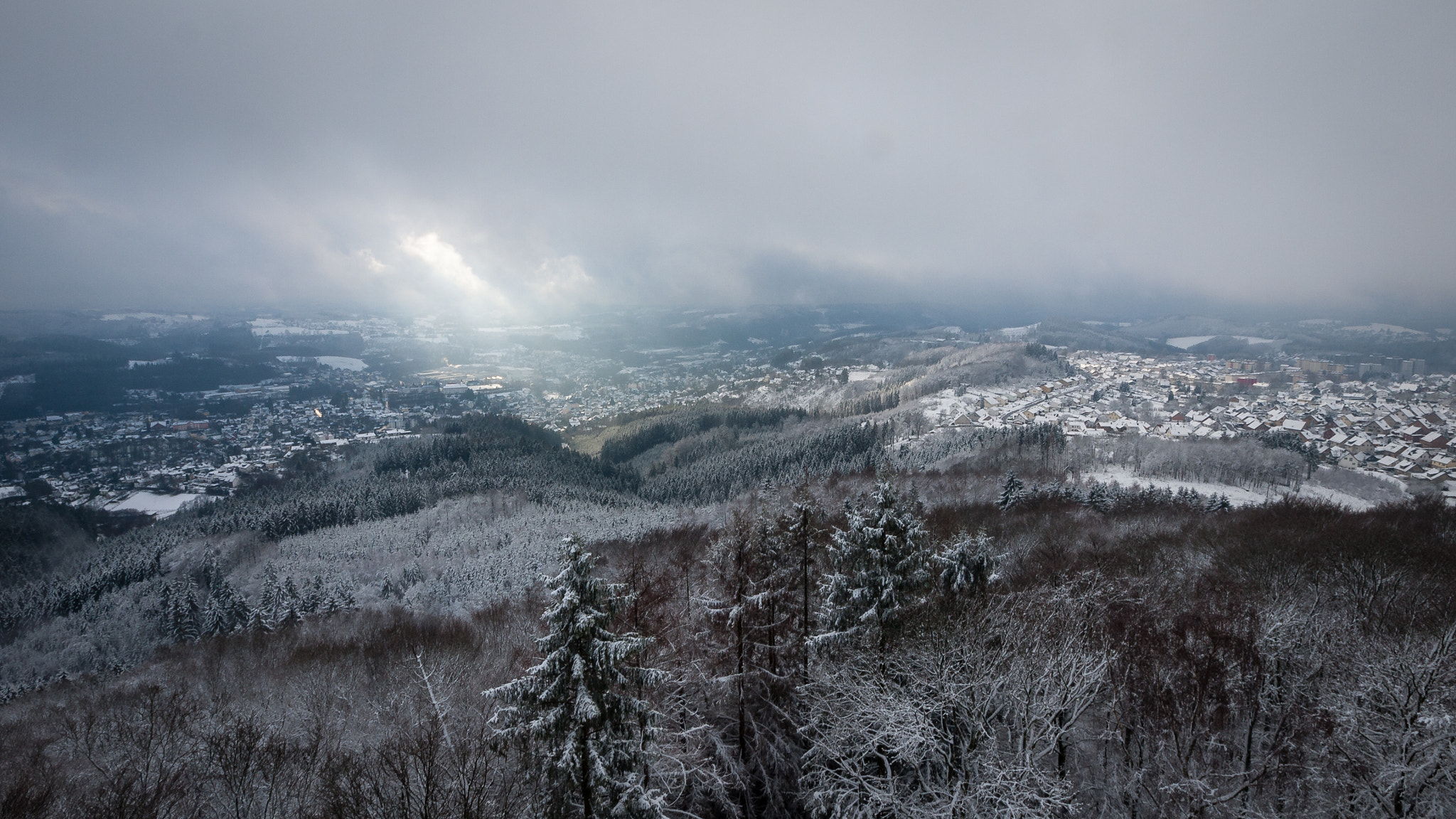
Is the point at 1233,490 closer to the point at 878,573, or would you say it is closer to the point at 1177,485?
the point at 1177,485

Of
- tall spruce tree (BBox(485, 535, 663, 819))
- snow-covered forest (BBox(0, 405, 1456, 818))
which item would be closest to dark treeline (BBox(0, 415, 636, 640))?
snow-covered forest (BBox(0, 405, 1456, 818))

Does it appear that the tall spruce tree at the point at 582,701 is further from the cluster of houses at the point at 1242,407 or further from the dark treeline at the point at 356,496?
the cluster of houses at the point at 1242,407

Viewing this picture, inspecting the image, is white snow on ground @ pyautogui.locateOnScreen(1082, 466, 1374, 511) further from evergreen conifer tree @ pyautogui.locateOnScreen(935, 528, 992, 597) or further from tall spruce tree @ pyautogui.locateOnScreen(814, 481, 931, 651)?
tall spruce tree @ pyautogui.locateOnScreen(814, 481, 931, 651)

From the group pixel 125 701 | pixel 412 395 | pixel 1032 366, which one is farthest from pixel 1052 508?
pixel 412 395

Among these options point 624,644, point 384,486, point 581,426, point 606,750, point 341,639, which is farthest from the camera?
point 581,426

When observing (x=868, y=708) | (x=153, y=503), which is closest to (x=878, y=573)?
(x=868, y=708)

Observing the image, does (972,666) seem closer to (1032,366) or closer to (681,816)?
(681,816)
